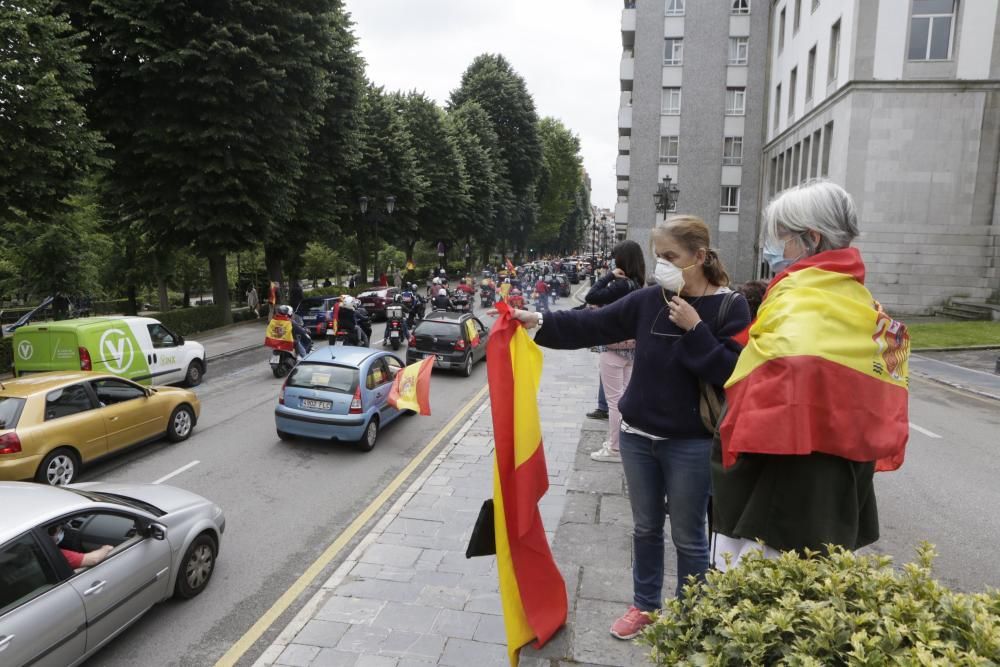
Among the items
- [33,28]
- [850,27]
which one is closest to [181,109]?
[33,28]

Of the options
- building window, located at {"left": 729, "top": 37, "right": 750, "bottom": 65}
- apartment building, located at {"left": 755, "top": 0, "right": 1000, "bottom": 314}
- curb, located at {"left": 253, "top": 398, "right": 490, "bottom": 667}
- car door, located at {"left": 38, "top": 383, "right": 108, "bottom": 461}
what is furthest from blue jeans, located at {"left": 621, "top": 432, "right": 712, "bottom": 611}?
building window, located at {"left": 729, "top": 37, "right": 750, "bottom": 65}

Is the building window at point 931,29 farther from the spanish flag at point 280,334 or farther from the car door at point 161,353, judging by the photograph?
the car door at point 161,353

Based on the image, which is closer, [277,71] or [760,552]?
[760,552]

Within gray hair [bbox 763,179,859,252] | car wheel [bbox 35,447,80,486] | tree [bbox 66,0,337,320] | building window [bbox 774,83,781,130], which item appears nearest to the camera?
gray hair [bbox 763,179,859,252]

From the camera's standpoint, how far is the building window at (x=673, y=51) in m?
42.3

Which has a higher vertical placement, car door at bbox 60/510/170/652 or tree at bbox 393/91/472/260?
Result: tree at bbox 393/91/472/260

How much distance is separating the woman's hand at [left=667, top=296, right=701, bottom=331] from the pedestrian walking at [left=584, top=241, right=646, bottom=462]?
10.6ft

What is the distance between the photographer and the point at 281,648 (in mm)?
4641

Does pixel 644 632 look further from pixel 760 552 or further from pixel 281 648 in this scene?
pixel 281 648

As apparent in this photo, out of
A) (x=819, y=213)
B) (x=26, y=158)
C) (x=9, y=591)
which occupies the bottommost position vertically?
(x=9, y=591)

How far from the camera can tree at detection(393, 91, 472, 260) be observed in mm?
48312

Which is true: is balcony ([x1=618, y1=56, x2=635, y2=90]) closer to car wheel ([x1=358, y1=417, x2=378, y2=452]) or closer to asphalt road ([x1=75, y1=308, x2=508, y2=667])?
asphalt road ([x1=75, y1=308, x2=508, y2=667])

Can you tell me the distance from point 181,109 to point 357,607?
20611 millimetres

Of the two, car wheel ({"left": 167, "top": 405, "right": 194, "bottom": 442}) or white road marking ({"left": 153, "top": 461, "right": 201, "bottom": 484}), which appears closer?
white road marking ({"left": 153, "top": 461, "right": 201, "bottom": 484})
